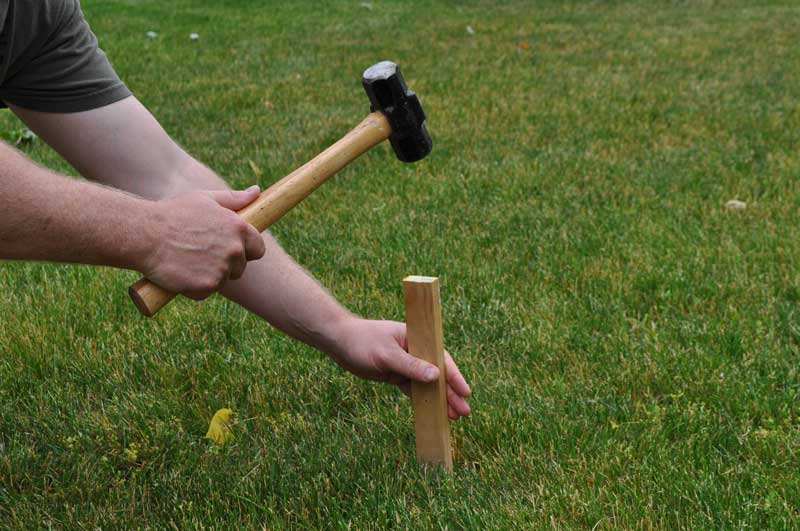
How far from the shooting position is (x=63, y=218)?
5.42ft

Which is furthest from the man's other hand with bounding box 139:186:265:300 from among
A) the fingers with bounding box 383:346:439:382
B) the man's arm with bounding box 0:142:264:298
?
the fingers with bounding box 383:346:439:382

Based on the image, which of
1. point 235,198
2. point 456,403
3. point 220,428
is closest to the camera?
point 235,198

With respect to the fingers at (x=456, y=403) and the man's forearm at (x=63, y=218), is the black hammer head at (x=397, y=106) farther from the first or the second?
the man's forearm at (x=63, y=218)

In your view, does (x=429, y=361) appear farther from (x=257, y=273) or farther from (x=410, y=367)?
(x=257, y=273)

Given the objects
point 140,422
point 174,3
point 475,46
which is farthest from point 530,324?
point 174,3

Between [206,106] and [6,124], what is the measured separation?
1261 millimetres

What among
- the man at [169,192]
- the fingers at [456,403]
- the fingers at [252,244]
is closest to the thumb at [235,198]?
the man at [169,192]

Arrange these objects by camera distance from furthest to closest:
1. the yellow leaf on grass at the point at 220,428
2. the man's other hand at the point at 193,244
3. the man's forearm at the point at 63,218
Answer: the yellow leaf on grass at the point at 220,428
the man's other hand at the point at 193,244
the man's forearm at the point at 63,218

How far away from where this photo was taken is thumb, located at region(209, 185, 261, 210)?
6.29ft

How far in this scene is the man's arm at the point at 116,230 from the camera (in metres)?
1.63

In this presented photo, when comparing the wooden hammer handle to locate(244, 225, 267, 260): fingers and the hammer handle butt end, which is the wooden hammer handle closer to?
the hammer handle butt end

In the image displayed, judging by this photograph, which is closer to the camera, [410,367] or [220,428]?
[410,367]

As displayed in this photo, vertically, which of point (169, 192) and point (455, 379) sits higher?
point (169, 192)

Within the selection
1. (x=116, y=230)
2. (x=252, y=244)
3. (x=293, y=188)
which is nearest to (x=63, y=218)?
(x=116, y=230)
